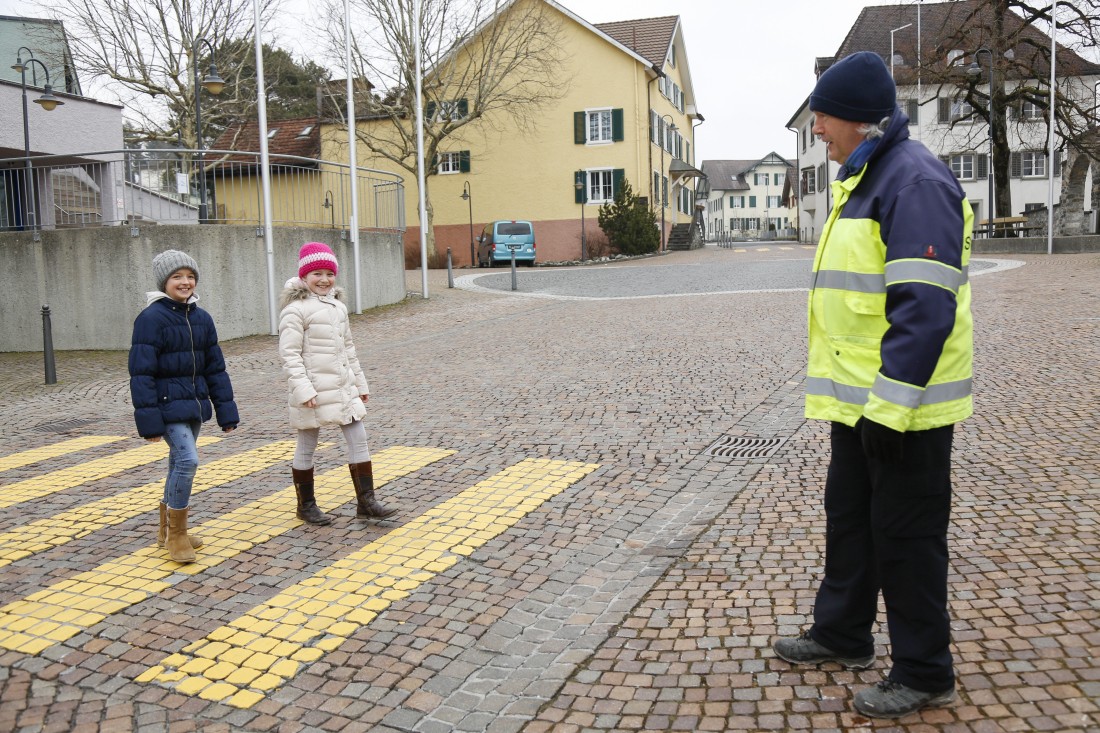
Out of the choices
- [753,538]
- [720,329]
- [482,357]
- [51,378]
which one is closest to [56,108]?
[51,378]

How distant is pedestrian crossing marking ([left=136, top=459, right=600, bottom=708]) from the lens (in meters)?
3.89

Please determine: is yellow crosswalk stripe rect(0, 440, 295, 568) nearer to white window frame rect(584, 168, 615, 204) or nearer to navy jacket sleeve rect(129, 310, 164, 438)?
navy jacket sleeve rect(129, 310, 164, 438)

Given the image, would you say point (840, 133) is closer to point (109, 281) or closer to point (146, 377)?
point (146, 377)

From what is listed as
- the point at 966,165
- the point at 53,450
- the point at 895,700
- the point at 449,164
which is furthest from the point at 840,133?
the point at 966,165

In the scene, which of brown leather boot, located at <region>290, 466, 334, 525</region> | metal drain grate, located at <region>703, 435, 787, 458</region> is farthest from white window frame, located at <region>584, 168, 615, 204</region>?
brown leather boot, located at <region>290, 466, 334, 525</region>

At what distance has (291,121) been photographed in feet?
157

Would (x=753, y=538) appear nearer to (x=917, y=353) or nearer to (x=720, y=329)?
(x=917, y=353)

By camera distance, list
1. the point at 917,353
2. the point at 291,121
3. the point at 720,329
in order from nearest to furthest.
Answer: the point at 917,353 → the point at 720,329 → the point at 291,121

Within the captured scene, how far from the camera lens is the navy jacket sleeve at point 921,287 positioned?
299 cm

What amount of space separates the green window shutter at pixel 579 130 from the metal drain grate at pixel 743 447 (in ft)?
119

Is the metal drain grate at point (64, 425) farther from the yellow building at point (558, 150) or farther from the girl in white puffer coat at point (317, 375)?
the yellow building at point (558, 150)

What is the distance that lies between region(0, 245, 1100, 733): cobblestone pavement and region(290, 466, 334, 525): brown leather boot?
91 mm

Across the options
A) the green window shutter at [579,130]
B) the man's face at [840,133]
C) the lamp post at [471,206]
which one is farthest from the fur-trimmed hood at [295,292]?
the green window shutter at [579,130]

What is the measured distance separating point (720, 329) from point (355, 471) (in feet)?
29.6
